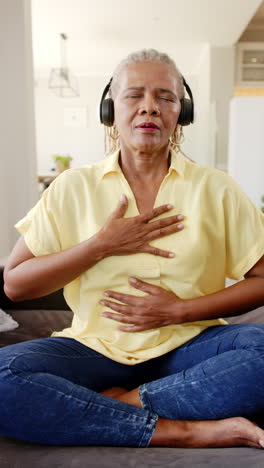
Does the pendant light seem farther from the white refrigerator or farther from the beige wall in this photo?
the white refrigerator

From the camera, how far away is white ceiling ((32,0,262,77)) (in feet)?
16.3

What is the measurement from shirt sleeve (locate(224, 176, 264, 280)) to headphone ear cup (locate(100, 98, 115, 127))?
42 centimetres

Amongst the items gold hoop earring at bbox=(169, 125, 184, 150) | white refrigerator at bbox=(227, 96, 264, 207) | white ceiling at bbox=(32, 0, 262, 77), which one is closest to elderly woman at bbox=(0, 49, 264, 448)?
gold hoop earring at bbox=(169, 125, 184, 150)

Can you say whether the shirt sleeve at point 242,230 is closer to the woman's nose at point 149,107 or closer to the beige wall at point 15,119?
the woman's nose at point 149,107

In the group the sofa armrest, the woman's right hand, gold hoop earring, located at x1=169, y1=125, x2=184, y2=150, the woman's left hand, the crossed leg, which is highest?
gold hoop earring, located at x1=169, y1=125, x2=184, y2=150

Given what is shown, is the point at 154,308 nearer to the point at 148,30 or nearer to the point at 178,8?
the point at 178,8

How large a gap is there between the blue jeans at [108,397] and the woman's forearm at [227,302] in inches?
2.6

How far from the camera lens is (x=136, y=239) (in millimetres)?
1139

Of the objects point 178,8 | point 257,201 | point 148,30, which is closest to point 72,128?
point 148,30

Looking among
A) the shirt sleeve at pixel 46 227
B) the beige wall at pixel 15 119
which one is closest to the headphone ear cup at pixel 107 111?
the shirt sleeve at pixel 46 227

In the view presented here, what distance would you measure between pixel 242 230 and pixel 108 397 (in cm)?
55

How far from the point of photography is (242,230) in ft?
3.93

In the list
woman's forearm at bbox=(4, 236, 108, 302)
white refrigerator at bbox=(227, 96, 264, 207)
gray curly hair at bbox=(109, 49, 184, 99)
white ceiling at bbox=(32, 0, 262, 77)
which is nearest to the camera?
woman's forearm at bbox=(4, 236, 108, 302)

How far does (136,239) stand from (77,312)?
283 mm
